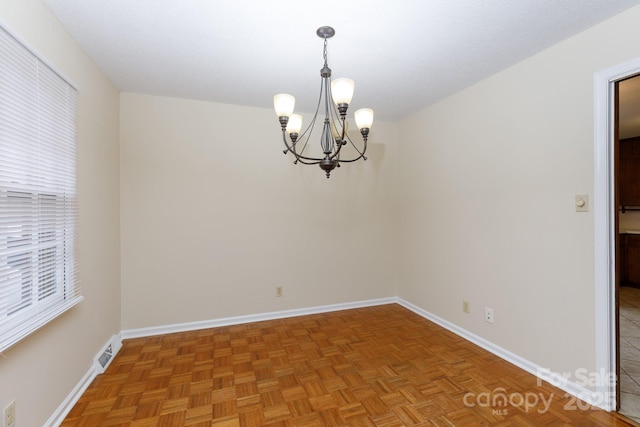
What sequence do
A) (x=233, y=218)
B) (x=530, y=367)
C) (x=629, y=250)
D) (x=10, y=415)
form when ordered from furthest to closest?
(x=629, y=250) < (x=233, y=218) < (x=530, y=367) < (x=10, y=415)

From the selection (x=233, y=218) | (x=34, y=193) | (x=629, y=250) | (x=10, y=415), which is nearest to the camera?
(x=10, y=415)

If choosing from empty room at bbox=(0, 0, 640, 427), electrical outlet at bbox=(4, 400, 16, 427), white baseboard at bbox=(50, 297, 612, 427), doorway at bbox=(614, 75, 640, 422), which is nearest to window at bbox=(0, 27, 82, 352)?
empty room at bbox=(0, 0, 640, 427)

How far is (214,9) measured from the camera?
1728 mm

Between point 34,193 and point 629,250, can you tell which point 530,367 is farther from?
point 629,250

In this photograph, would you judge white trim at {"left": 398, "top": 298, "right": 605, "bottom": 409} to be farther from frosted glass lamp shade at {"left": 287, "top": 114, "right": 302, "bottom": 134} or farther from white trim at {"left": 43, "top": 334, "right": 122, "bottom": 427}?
white trim at {"left": 43, "top": 334, "right": 122, "bottom": 427}

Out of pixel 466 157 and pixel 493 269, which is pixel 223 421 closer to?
pixel 493 269

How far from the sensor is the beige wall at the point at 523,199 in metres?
1.94

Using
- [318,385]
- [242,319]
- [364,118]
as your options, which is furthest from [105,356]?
[364,118]

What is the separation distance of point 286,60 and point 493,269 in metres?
2.45

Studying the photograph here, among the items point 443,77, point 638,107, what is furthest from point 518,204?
point 638,107

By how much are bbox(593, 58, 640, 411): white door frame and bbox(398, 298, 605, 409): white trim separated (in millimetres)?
55

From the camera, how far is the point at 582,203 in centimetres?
193

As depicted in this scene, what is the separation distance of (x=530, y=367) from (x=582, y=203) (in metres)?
1.29

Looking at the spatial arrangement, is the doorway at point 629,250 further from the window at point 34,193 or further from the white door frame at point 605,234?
the window at point 34,193
